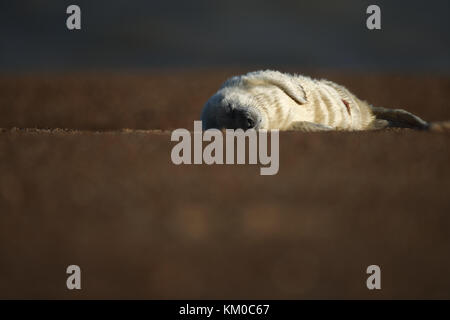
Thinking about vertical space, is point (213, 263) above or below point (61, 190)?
below

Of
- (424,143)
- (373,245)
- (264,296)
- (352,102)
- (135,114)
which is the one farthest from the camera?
(135,114)

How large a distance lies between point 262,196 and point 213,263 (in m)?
0.89

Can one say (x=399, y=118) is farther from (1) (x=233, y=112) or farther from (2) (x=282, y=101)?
(1) (x=233, y=112)

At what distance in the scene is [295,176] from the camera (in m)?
3.43

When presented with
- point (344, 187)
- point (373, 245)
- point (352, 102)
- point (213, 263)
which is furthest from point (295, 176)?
point (352, 102)

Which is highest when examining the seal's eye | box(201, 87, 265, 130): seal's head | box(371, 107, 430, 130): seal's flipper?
box(371, 107, 430, 130): seal's flipper

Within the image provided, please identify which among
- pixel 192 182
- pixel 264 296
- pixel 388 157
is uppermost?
pixel 388 157

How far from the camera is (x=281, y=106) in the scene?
575 centimetres

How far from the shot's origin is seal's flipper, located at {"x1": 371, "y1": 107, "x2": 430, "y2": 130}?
651cm

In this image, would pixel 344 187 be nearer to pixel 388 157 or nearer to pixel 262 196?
pixel 262 196

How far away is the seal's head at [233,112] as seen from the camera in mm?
5461

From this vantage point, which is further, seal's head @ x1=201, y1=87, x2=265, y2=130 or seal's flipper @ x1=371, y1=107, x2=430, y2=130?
seal's flipper @ x1=371, y1=107, x2=430, y2=130

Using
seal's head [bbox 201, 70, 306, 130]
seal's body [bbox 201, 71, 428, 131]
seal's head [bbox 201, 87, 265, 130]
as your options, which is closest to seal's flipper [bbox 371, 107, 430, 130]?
seal's body [bbox 201, 71, 428, 131]

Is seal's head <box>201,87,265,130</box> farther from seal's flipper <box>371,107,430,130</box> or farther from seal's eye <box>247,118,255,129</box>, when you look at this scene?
seal's flipper <box>371,107,430,130</box>
